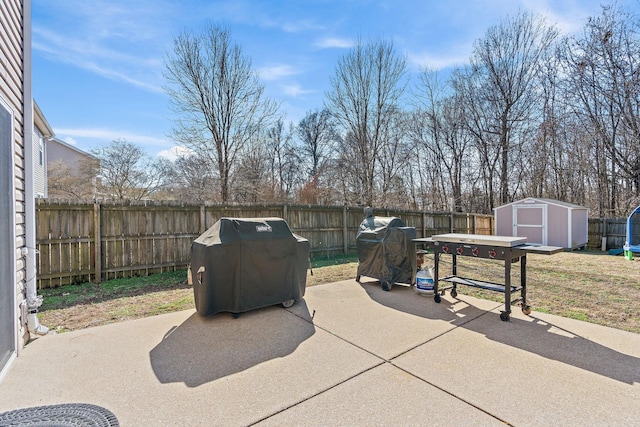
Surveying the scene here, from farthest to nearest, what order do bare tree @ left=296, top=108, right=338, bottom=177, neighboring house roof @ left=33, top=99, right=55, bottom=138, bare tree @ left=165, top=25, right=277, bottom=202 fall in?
bare tree @ left=296, top=108, right=338, bottom=177, bare tree @ left=165, top=25, right=277, bottom=202, neighboring house roof @ left=33, top=99, right=55, bottom=138

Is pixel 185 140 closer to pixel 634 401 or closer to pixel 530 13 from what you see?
pixel 634 401

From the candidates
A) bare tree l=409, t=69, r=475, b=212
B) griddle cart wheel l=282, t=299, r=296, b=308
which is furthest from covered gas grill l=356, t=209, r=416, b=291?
bare tree l=409, t=69, r=475, b=212

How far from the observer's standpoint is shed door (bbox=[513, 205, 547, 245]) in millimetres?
11859

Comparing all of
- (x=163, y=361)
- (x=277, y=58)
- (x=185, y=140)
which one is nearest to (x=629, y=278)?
(x=163, y=361)

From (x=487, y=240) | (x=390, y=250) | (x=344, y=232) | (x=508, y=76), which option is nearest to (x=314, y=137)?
(x=508, y=76)

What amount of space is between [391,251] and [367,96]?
40.7 feet

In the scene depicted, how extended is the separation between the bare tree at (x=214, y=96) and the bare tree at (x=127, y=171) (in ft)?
17.3

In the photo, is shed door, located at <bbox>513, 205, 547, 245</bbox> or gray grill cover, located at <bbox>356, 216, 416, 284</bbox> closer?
gray grill cover, located at <bbox>356, 216, 416, 284</bbox>

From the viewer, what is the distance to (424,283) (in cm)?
468

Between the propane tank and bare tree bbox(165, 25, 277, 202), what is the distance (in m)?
9.40

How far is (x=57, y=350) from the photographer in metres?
2.85

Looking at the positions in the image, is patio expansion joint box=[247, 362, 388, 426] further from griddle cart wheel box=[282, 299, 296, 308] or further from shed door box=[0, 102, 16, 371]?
shed door box=[0, 102, 16, 371]

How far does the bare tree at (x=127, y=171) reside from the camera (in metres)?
15.2

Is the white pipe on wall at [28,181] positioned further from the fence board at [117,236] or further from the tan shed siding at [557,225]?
the tan shed siding at [557,225]
